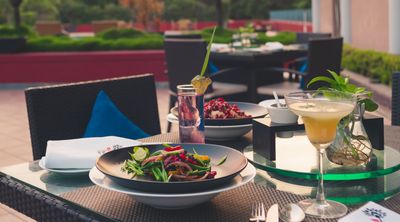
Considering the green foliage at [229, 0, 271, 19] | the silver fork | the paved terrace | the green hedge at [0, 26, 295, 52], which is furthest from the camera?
the green foliage at [229, 0, 271, 19]

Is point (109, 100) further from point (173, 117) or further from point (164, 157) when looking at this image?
point (164, 157)

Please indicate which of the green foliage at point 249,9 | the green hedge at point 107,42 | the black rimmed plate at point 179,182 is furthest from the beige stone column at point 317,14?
the green foliage at point 249,9

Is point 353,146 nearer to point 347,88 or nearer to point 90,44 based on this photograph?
point 347,88

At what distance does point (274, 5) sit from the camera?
3144cm

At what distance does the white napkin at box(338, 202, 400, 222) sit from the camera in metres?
1.40

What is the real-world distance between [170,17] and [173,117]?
26867mm

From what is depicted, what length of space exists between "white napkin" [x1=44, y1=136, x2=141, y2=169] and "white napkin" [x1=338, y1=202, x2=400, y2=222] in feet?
2.51

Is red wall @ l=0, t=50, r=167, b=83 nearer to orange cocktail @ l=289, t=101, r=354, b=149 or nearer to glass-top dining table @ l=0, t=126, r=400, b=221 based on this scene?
glass-top dining table @ l=0, t=126, r=400, b=221

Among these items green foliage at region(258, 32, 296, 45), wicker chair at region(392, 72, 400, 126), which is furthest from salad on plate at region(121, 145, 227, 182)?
green foliage at region(258, 32, 296, 45)

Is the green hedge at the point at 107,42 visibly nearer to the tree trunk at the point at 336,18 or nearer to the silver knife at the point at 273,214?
the tree trunk at the point at 336,18

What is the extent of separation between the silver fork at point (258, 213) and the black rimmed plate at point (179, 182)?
0.09m

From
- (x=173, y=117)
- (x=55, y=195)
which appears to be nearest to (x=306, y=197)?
(x=55, y=195)

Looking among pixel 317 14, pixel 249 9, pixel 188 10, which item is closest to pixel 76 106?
pixel 317 14

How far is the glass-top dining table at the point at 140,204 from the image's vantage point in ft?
4.80
